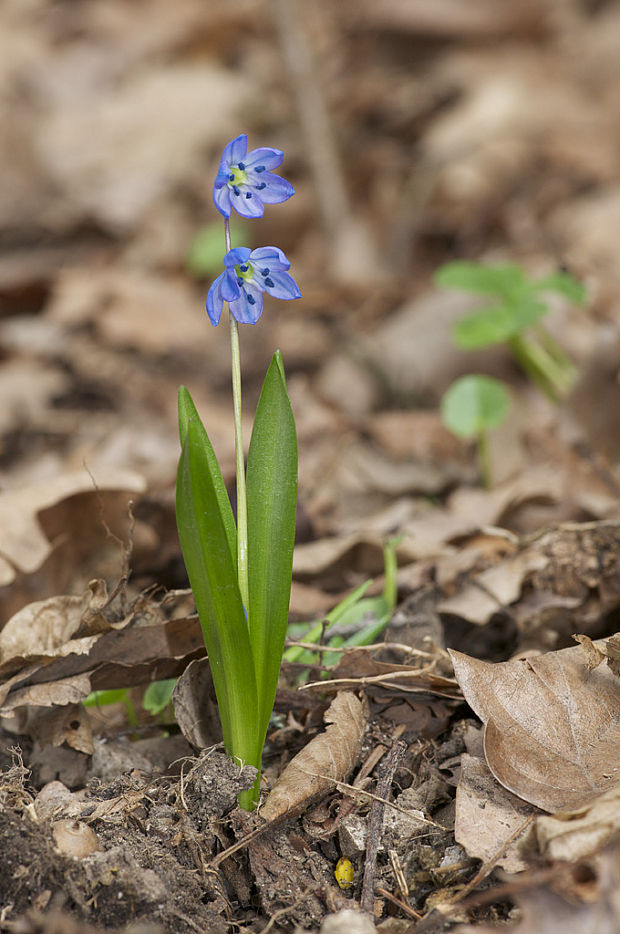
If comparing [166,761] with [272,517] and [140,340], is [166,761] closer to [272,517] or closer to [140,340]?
[272,517]

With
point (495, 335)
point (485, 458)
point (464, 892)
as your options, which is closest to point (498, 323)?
point (495, 335)

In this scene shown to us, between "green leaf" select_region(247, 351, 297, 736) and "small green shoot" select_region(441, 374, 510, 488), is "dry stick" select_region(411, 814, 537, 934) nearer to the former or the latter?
"green leaf" select_region(247, 351, 297, 736)

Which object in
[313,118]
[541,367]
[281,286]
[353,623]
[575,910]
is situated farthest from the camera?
[313,118]

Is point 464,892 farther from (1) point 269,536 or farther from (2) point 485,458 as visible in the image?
(2) point 485,458

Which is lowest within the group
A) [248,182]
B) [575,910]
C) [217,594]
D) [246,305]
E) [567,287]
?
[575,910]

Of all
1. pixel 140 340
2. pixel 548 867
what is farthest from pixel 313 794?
pixel 140 340

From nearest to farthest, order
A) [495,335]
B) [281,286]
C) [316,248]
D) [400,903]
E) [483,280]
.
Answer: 1. [400,903]
2. [281,286]
3. [495,335]
4. [483,280]
5. [316,248]

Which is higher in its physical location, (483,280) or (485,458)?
(483,280)

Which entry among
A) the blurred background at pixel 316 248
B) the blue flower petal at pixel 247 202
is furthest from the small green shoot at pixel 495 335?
the blue flower petal at pixel 247 202
